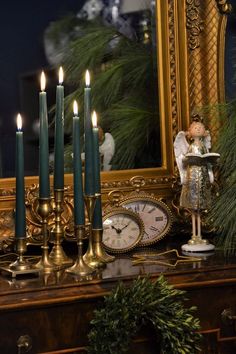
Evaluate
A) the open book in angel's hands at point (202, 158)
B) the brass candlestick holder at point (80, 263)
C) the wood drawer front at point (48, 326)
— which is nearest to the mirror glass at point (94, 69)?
the open book in angel's hands at point (202, 158)

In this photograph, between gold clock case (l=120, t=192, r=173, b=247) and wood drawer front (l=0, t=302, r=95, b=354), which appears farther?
gold clock case (l=120, t=192, r=173, b=247)

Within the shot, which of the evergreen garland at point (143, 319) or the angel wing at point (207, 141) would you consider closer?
the evergreen garland at point (143, 319)

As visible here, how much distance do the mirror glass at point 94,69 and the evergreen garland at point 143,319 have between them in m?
0.37

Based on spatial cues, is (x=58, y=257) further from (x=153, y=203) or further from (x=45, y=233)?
(x=153, y=203)

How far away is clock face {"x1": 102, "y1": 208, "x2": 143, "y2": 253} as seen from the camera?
1.43m

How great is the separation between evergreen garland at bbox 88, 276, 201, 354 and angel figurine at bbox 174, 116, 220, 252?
0.83ft

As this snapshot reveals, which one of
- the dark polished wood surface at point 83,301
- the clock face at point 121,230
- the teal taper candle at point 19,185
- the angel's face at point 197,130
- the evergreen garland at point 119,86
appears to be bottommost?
the dark polished wood surface at point 83,301

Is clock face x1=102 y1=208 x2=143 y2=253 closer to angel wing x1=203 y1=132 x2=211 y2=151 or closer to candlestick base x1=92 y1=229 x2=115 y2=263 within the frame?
candlestick base x1=92 y1=229 x2=115 y2=263

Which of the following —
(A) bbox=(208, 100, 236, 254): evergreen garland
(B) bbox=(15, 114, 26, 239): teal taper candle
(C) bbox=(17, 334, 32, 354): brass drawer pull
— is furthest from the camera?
(A) bbox=(208, 100, 236, 254): evergreen garland

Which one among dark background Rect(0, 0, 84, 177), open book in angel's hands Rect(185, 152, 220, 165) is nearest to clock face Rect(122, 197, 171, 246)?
open book in angel's hands Rect(185, 152, 220, 165)

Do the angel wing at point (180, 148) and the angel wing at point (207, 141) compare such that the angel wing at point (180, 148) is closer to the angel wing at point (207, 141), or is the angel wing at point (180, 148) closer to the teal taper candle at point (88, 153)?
the angel wing at point (207, 141)

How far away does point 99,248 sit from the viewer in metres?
1.36

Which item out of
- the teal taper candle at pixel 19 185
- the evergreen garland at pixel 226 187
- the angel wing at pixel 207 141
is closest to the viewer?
the teal taper candle at pixel 19 185

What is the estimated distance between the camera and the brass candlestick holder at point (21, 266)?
1.26 metres
